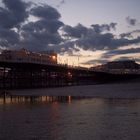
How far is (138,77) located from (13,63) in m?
96.4

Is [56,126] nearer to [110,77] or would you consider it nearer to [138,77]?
[110,77]

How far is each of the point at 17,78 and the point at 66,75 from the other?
109 ft

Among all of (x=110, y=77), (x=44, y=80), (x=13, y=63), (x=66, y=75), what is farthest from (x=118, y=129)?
(x=110, y=77)

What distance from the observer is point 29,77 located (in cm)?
12594

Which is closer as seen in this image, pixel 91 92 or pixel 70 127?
pixel 70 127

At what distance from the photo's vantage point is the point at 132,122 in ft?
67.4

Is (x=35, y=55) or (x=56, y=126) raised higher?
(x=35, y=55)

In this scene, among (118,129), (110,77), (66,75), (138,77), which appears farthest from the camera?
(138,77)

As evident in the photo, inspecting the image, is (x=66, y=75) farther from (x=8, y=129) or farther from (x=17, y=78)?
(x=8, y=129)

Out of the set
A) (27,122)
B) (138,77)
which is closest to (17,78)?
(138,77)

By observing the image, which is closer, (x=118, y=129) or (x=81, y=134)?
(x=81, y=134)

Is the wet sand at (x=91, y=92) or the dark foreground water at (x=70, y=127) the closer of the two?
the dark foreground water at (x=70, y=127)

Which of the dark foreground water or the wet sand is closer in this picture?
the dark foreground water

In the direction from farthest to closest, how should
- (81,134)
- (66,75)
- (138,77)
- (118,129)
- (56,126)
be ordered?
1. (138,77)
2. (66,75)
3. (56,126)
4. (118,129)
5. (81,134)
